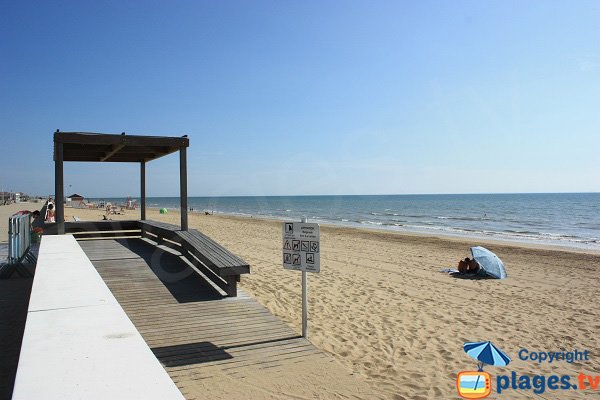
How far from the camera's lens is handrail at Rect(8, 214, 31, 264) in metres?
8.25

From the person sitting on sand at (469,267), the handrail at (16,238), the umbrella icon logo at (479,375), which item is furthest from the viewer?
the person sitting on sand at (469,267)

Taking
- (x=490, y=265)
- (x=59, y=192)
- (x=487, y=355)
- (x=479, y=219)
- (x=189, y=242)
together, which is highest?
(x=59, y=192)

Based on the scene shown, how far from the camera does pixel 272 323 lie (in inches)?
198

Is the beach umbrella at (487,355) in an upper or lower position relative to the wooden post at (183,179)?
lower

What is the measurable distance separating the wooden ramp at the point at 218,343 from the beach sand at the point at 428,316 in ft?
1.74

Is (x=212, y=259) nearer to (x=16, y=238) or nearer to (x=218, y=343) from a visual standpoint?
(x=218, y=343)

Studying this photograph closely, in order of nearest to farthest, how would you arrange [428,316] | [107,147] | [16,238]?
[428,316]
[16,238]
[107,147]

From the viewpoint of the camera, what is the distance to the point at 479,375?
14.6ft

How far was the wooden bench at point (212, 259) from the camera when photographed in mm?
5578

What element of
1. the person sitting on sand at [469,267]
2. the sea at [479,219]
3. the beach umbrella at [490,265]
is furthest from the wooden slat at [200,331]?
the sea at [479,219]

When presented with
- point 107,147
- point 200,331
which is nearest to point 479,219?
point 107,147

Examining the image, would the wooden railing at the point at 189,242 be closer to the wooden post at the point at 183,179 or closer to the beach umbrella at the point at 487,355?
the wooden post at the point at 183,179

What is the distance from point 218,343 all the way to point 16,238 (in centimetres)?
632

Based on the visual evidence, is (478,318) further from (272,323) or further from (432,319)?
(272,323)
